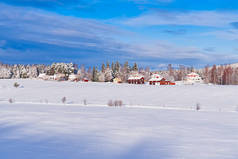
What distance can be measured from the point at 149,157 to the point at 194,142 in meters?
2.55

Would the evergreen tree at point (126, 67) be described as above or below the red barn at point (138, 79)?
above

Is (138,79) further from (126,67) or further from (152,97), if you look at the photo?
(152,97)

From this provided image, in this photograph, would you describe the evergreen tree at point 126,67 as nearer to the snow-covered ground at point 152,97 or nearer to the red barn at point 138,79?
the red barn at point 138,79

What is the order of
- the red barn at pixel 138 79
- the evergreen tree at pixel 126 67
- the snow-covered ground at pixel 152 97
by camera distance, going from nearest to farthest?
1. the snow-covered ground at pixel 152 97
2. the red barn at pixel 138 79
3. the evergreen tree at pixel 126 67

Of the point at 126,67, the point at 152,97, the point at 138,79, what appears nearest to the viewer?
the point at 152,97

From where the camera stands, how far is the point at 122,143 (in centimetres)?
844

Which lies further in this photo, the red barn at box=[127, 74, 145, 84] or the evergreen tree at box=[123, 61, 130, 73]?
the evergreen tree at box=[123, 61, 130, 73]

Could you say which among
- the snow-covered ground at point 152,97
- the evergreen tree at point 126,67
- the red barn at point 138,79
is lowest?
the snow-covered ground at point 152,97

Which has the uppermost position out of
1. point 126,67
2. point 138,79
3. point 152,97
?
point 126,67

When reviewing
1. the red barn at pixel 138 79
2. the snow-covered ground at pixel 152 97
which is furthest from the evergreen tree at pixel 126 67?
the snow-covered ground at pixel 152 97

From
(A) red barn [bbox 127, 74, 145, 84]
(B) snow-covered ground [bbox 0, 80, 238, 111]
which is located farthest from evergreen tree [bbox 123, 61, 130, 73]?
(B) snow-covered ground [bbox 0, 80, 238, 111]

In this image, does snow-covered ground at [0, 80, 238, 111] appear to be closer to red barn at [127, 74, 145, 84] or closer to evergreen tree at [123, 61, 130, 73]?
red barn at [127, 74, 145, 84]

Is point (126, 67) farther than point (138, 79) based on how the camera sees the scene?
Yes

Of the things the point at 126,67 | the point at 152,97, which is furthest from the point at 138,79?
the point at 152,97
